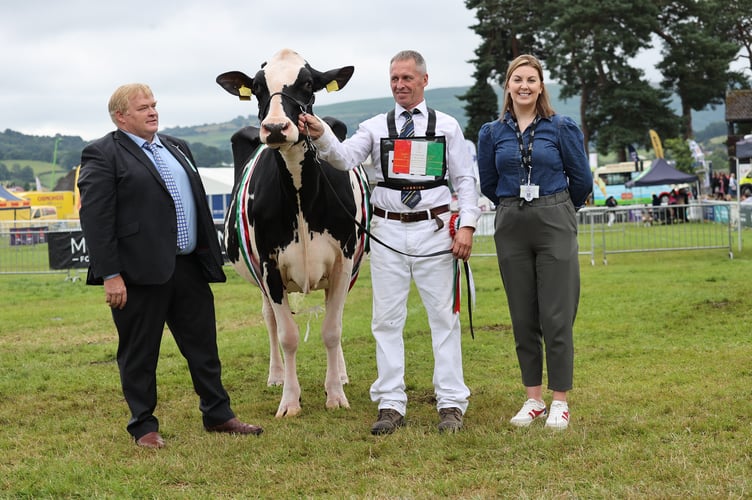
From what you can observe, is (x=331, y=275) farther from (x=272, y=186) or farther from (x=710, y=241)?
(x=710, y=241)

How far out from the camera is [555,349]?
17.7 ft

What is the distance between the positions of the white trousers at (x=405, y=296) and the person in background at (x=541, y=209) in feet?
1.33

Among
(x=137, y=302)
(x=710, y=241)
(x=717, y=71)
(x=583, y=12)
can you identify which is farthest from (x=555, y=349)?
(x=717, y=71)

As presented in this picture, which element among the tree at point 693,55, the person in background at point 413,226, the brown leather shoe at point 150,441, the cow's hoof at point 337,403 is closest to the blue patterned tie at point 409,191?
the person in background at point 413,226

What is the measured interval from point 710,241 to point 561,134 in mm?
13210

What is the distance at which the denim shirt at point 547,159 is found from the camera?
5316 mm

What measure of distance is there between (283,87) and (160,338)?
1.77 meters

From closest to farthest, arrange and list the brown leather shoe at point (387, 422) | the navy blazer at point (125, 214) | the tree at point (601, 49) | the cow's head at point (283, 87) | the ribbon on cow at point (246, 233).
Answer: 1. the cow's head at point (283, 87)
2. the navy blazer at point (125, 214)
3. the brown leather shoe at point (387, 422)
4. the ribbon on cow at point (246, 233)
5. the tree at point (601, 49)

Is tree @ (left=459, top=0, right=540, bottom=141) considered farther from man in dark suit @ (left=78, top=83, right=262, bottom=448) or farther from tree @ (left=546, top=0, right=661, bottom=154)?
man in dark suit @ (left=78, top=83, right=262, bottom=448)

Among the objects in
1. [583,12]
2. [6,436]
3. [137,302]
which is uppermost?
[583,12]

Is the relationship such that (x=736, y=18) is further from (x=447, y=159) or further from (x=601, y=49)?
(x=447, y=159)

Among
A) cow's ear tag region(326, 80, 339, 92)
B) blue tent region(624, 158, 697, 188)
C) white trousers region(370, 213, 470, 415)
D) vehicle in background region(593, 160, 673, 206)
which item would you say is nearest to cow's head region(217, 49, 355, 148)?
cow's ear tag region(326, 80, 339, 92)

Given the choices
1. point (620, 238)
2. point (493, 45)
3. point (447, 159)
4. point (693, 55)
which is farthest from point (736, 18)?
point (447, 159)

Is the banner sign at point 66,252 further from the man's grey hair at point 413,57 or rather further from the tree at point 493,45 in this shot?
the tree at point 493,45
